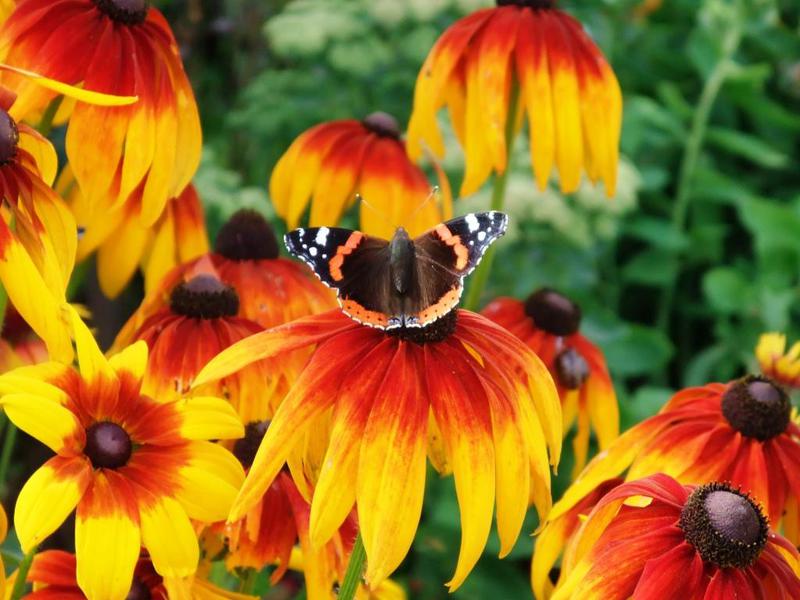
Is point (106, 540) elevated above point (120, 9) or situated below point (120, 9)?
below

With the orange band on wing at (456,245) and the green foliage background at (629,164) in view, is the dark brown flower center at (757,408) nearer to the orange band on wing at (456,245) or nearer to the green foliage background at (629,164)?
the orange band on wing at (456,245)

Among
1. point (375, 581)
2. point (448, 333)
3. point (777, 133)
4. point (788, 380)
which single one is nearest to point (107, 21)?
point (448, 333)

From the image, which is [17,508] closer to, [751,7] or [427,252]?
[427,252]

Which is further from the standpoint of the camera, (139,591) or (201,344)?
(201,344)

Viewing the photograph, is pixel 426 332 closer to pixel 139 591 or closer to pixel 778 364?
pixel 139 591

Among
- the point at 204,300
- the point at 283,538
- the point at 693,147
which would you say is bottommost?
the point at 693,147

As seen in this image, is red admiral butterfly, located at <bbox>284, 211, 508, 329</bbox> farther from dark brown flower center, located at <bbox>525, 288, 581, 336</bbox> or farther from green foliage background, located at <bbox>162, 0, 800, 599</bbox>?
green foliage background, located at <bbox>162, 0, 800, 599</bbox>

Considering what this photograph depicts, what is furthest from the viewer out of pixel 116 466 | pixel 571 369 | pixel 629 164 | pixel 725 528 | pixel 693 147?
pixel 693 147

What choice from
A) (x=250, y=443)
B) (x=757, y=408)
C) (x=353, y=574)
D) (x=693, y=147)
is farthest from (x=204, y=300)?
(x=693, y=147)
